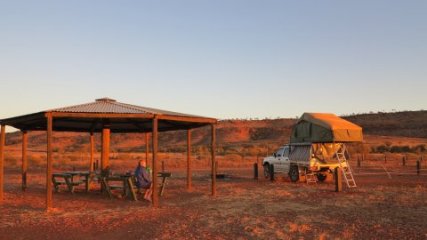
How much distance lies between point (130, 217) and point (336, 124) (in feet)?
41.0

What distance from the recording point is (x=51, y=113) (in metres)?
13.5

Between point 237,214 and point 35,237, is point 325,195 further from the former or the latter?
point 35,237

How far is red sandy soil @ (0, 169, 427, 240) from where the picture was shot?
9586 mm

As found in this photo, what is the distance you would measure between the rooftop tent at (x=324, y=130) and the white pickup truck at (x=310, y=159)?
0.50 metres

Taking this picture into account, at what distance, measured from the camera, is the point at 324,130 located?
2116 centimetres

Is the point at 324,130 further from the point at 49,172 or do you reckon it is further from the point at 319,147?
the point at 49,172

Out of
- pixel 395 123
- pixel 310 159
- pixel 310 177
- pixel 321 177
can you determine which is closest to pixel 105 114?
pixel 310 159

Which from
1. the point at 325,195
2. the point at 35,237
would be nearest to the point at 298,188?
the point at 325,195

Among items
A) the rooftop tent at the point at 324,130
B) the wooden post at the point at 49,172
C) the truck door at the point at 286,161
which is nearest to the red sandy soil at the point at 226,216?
the wooden post at the point at 49,172

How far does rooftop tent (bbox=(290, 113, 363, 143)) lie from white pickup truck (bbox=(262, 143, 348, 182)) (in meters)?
0.50

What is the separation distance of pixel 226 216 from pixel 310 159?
1063 centimetres

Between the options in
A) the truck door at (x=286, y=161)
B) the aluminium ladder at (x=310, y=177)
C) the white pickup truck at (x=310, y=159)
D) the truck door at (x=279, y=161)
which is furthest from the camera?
the truck door at (x=279, y=161)

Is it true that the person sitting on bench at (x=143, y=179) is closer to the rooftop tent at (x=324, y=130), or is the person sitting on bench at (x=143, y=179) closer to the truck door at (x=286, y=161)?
the rooftop tent at (x=324, y=130)

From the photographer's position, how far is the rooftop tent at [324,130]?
67.9 feet
